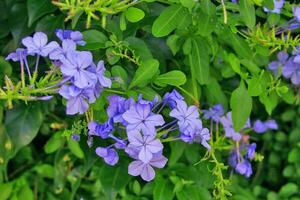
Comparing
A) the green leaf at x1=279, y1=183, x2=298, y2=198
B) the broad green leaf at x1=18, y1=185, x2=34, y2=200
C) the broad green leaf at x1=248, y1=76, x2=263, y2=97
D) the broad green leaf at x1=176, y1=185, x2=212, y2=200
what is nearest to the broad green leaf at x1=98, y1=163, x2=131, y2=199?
the broad green leaf at x1=176, y1=185, x2=212, y2=200

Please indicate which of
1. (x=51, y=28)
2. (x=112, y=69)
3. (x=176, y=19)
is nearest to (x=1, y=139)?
(x=51, y=28)

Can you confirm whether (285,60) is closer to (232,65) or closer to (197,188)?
(232,65)

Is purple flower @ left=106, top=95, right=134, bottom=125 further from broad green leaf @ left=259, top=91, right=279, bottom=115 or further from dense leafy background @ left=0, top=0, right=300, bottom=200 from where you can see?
broad green leaf @ left=259, top=91, right=279, bottom=115

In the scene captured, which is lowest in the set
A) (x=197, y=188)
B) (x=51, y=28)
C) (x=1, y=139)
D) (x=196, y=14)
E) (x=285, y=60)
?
(x=197, y=188)

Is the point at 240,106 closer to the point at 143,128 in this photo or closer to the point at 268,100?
the point at 268,100

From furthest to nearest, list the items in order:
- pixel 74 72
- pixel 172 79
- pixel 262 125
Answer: pixel 262 125 → pixel 172 79 → pixel 74 72

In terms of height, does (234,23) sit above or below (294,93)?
above

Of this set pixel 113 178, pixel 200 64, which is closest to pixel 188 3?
pixel 200 64
